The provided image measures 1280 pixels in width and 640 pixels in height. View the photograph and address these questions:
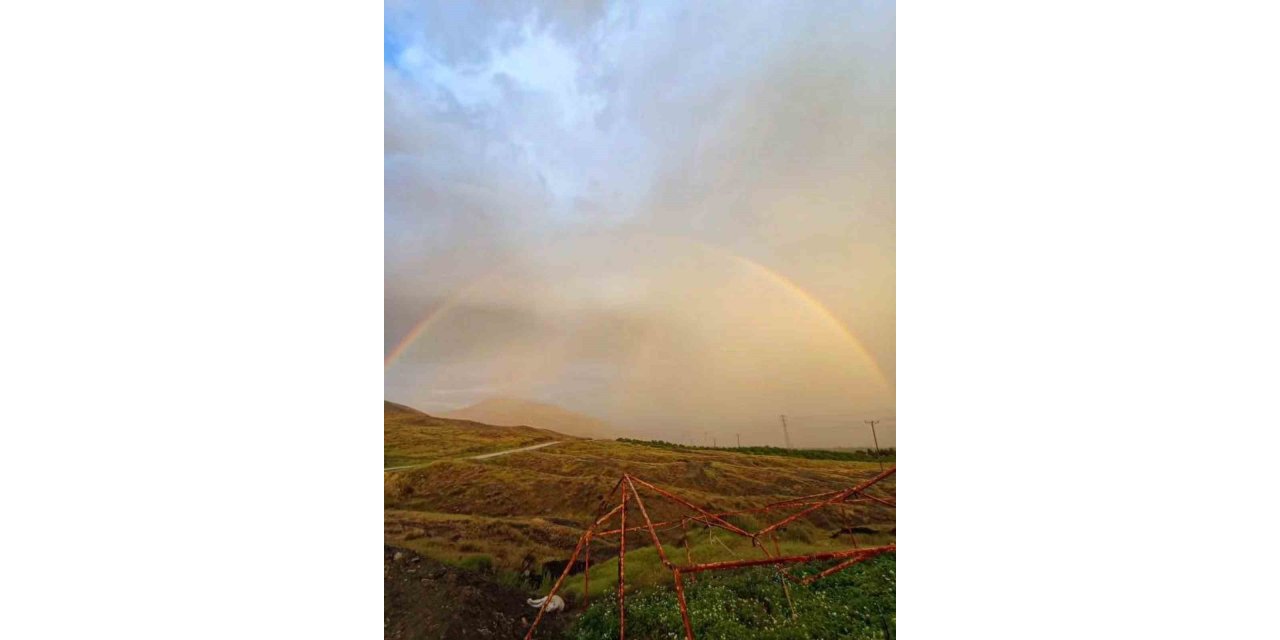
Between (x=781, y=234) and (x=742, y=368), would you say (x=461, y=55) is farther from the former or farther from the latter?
(x=742, y=368)

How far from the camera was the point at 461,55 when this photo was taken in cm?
340

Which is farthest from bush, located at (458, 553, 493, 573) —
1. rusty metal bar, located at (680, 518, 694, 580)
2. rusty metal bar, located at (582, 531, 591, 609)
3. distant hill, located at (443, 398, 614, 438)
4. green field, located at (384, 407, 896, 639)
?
rusty metal bar, located at (680, 518, 694, 580)

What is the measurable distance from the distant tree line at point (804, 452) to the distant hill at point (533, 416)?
16 cm

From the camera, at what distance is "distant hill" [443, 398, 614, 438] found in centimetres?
324

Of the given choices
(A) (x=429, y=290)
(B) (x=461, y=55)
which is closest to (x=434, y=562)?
(A) (x=429, y=290)

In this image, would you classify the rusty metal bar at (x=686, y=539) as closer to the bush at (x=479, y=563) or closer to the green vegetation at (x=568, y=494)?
the green vegetation at (x=568, y=494)

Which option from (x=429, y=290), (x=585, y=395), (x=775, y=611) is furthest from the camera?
(x=429, y=290)

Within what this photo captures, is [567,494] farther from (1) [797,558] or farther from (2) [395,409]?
(1) [797,558]

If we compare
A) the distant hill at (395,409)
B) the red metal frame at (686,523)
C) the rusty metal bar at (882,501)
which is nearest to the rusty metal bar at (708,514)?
the red metal frame at (686,523)

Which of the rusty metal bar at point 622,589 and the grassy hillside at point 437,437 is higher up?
the grassy hillside at point 437,437

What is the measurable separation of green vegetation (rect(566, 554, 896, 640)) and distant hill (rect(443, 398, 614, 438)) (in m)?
0.80

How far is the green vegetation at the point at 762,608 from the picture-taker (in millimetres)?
2781

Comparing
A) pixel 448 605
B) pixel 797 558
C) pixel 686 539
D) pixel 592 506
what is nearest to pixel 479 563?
pixel 448 605

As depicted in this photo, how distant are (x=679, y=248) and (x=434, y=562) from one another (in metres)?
2.02
